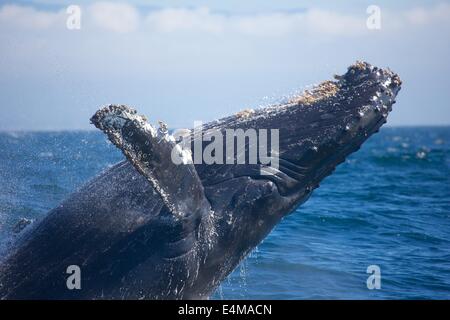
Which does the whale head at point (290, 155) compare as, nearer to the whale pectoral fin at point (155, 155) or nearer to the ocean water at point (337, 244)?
the whale pectoral fin at point (155, 155)

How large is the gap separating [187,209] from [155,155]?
0.79 metres

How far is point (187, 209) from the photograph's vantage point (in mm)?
→ 6277

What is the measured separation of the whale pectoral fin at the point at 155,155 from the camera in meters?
5.80

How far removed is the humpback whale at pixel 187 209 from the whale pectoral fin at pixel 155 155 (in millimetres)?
15

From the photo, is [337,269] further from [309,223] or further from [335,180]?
[335,180]

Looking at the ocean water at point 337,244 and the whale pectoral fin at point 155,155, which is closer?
the whale pectoral fin at point 155,155

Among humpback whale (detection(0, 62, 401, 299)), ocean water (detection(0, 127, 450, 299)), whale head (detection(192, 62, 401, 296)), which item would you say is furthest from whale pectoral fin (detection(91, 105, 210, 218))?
ocean water (detection(0, 127, 450, 299))

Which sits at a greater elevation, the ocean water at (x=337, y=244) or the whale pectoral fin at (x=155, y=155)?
the whale pectoral fin at (x=155, y=155)

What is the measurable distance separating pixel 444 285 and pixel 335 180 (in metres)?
21.0

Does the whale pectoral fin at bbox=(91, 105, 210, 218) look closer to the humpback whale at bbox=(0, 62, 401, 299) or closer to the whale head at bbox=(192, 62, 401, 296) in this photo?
the humpback whale at bbox=(0, 62, 401, 299)

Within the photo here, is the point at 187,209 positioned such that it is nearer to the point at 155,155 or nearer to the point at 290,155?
the point at 155,155

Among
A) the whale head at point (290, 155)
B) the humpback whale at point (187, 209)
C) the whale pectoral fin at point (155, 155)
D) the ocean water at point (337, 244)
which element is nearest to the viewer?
the whale pectoral fin at point (155, 155)

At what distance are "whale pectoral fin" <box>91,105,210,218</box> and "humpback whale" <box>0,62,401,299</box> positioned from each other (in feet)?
0.05

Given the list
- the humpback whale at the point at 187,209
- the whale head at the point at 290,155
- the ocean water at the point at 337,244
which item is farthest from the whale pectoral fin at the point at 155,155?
the ocean water at the point at 337,244
